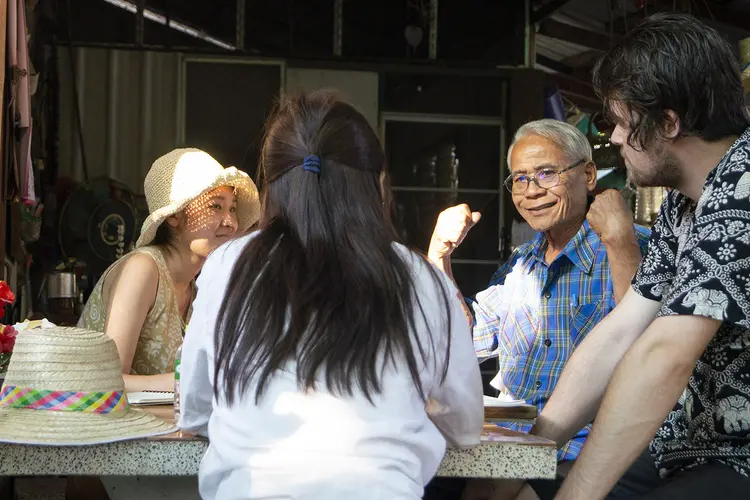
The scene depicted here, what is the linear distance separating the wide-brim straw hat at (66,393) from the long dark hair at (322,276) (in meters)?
0.30

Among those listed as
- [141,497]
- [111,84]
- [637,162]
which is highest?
[111,84]

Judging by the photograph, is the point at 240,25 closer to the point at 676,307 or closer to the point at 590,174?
the point at 590,174

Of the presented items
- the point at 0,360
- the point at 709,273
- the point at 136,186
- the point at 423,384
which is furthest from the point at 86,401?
the point at 136,186

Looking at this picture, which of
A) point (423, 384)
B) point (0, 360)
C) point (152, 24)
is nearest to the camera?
point (423, 384)

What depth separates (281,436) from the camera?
5.48ft

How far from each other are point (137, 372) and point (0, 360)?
0.53 metres

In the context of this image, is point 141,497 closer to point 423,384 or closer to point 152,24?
point 423,384

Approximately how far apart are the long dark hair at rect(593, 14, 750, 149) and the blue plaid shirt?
114cm

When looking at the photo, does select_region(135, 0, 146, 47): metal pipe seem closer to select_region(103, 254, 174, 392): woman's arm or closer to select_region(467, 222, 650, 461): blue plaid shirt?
select_region(103, 254, 174, 392): woman's arm

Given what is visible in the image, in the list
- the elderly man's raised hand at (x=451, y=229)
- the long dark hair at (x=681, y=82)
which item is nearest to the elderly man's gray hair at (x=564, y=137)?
the elderly man's raised hand at (x=451, y=229)

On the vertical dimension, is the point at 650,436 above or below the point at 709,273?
below

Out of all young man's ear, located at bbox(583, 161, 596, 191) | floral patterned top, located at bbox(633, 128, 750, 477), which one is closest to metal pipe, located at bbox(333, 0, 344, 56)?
young man's ear, located at bbox(583, 161, 596, 191)

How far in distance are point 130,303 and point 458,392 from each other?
1568mm

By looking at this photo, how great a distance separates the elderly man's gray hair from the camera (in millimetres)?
3492
